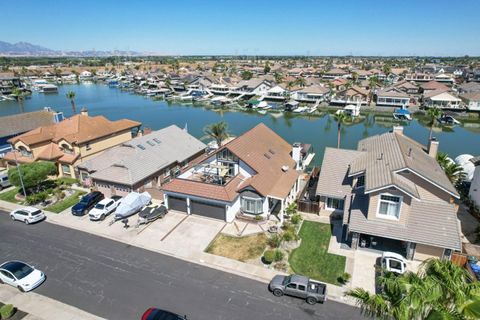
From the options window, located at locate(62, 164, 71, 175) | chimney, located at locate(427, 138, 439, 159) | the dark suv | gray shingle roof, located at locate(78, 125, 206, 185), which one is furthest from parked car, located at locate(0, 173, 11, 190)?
chimney, located at locate(427, 138, 439, 159)

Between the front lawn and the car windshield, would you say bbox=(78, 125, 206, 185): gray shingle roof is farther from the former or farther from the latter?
the front lawn

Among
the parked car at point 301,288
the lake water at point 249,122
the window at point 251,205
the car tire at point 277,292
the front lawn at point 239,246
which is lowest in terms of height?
the lake water at point 249,122

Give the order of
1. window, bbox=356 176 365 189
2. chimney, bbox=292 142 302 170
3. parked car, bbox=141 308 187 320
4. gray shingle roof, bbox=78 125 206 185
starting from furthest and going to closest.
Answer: chimney, bbox=292 142 302 170
gray shingle roof, bbox=78 125 206 185
window, bbox=356 176 365 189
parked car, bbox=141 308 187 320

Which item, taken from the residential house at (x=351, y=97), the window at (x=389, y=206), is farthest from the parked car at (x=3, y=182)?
the residential house at (x=351, y=97)

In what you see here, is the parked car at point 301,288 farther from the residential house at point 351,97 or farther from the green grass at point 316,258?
the residential house at point 351,97

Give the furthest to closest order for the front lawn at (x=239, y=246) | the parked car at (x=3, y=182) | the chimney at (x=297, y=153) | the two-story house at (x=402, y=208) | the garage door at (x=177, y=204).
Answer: the parked car at (x=3, y=182)
the chimney at (x=297, y=153)
the garage door at (x=177, y=204)
the front lawn at (x=239, y=246)
the two-story house at (x=402, y=208)

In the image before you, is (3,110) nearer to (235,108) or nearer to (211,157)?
(235,108)

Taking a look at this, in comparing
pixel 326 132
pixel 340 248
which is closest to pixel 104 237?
pixel 340 248

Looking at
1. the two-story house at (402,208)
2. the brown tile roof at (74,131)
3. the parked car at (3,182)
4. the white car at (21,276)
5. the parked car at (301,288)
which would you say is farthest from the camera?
the brown tile roof at (74,131)
